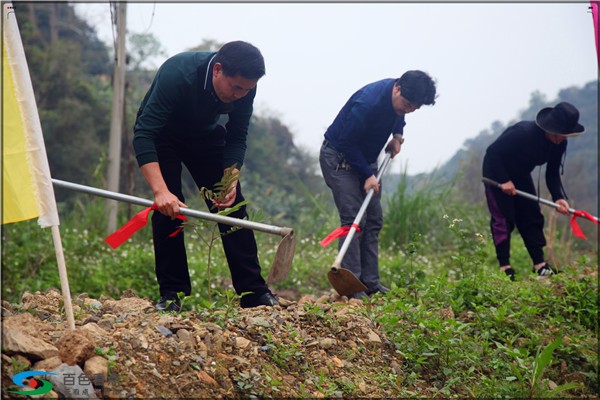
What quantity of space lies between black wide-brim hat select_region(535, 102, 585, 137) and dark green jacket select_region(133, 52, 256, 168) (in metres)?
2.97

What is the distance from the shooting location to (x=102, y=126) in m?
18.3

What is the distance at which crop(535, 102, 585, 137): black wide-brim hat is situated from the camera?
6.11m

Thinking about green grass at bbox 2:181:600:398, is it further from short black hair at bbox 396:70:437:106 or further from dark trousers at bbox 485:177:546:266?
short black hair at bbox 396:70:437:106

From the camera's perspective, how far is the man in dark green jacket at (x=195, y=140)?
3.94m

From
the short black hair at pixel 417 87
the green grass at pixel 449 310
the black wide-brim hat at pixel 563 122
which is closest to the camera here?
the green grass at pixel 449 310

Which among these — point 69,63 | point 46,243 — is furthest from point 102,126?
point 46,243

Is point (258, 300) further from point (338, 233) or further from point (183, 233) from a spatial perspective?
point (338, 233)

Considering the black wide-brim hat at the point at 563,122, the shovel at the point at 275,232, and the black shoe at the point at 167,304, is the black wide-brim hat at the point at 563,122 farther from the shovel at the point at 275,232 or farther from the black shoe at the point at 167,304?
the black shoe at the point at 167,304

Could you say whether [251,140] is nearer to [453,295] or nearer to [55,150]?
[55,150]

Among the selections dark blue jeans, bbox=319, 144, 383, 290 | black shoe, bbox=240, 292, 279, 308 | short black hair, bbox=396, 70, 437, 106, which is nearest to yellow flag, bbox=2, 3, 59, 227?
black shoe, bbox=240, 292, 279, 308

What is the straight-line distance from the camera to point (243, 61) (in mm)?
3895

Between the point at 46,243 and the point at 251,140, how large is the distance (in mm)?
8643

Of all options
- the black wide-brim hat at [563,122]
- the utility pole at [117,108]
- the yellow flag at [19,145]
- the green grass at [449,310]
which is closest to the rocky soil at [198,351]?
the green grass at [449,310]

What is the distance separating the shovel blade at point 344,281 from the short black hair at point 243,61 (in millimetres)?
1224
